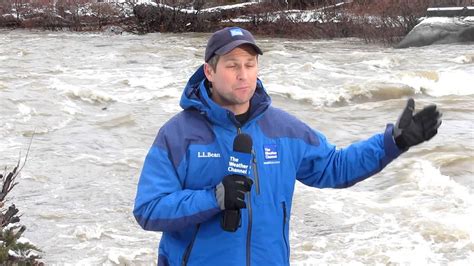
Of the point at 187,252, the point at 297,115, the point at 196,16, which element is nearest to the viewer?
the point at 187,252

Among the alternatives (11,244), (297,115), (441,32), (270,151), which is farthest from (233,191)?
(441,32)

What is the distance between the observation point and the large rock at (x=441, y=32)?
21.8m

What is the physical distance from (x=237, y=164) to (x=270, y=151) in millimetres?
260

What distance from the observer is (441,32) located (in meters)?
22.0

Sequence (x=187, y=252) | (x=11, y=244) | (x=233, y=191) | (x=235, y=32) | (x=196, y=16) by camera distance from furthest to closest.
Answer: (x=196, y=16)
(x=11, y=244)
(x=235, y=32)
(x=187, y=252)
(x=233, y=191)

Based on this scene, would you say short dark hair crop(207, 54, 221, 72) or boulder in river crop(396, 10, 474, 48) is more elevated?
short dark hair crop(207, 54, 221, 72)

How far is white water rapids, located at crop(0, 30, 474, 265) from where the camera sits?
261 inches

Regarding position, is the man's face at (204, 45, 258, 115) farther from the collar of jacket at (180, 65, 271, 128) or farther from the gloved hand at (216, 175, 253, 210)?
the gloved hand at (216, 175, 253, 210)

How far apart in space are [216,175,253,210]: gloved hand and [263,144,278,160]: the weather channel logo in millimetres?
284

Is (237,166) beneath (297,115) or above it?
above

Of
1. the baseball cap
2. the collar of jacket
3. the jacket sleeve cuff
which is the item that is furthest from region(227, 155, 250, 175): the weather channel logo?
the jacket sleeve cuff

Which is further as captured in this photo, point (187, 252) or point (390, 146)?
point (390, 146)

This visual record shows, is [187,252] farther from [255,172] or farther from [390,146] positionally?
[390,146]

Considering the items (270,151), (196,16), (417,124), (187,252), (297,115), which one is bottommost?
(297,115)
